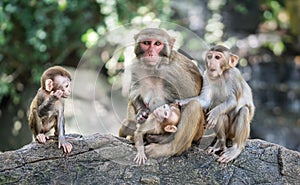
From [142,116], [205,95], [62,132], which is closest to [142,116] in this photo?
[142,116]

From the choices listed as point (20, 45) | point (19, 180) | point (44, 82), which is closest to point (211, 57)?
point (44, 82)

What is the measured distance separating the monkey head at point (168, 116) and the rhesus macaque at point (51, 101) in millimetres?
723

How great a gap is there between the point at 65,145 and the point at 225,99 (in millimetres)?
1357

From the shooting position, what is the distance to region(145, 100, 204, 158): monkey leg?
4.90 meters

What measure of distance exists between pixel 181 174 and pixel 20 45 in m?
5.00

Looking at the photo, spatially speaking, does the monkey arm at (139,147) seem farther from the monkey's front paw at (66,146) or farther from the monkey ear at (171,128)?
the monkey's front paw at (66,146)

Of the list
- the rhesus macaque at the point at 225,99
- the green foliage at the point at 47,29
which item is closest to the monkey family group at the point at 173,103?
the rhesus macaque at the point at 225,99

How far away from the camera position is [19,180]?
4875 millimetres

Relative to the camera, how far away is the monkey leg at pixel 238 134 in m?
5.06

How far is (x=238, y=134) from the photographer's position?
16.8 ft

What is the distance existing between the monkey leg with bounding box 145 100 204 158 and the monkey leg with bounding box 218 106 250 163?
283 mm

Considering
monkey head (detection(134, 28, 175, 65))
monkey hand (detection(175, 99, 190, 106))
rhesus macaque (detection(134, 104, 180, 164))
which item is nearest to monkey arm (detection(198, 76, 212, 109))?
monkey hand (detection(175, 99, 190, 106))

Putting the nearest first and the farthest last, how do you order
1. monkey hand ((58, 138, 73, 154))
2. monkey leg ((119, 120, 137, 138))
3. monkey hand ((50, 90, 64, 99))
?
monkey hand ((50, 90, 64, 99)) → monkey hand ((58, 138, 73, 154)) → monkey leg ((119, 120, 137, 138))

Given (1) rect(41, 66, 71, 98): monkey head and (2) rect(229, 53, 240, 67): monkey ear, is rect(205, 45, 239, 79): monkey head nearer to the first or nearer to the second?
(2) rect(229, 53, 240, 67): monkey ear
